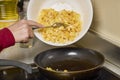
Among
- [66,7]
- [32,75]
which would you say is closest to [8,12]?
[66,7]

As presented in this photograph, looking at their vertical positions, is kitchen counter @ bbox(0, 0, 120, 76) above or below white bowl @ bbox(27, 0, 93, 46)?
below

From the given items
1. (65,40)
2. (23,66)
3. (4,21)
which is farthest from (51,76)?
(4,21)

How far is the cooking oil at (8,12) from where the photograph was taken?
1.29 metres

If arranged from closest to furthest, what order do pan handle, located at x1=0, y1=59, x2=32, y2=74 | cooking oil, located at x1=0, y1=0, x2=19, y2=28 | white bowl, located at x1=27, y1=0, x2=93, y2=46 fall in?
pan handle, located at x1=0, y1=59, x2=32, y2=74 < white bowl, located at x1=27, y1=0, x2=93, y2=46 < cooking oil, located at x1=0, y1=0, x2=19, y2=28

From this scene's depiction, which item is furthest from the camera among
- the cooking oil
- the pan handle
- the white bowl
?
the cooking oil

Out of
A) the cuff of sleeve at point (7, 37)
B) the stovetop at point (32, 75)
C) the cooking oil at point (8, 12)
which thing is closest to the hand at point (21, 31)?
the cuff of sleeve at point (7, 37)

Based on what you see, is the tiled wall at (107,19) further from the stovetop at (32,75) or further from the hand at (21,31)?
the hand at (21,31)

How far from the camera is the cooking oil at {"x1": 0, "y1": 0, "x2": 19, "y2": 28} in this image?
50.7 inches

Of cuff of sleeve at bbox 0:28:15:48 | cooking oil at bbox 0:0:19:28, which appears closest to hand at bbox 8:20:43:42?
cuff of sleeve at bbox 0:28:15:48

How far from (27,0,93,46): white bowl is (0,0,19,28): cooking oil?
157 mm

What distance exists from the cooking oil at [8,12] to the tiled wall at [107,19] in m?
0.37

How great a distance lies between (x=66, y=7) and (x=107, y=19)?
0.60ft

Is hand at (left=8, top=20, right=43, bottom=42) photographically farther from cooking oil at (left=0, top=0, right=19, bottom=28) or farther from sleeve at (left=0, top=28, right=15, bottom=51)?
cooking oil at (left=0, top=0, right=19, bottom=28)

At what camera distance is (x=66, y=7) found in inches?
46.7
